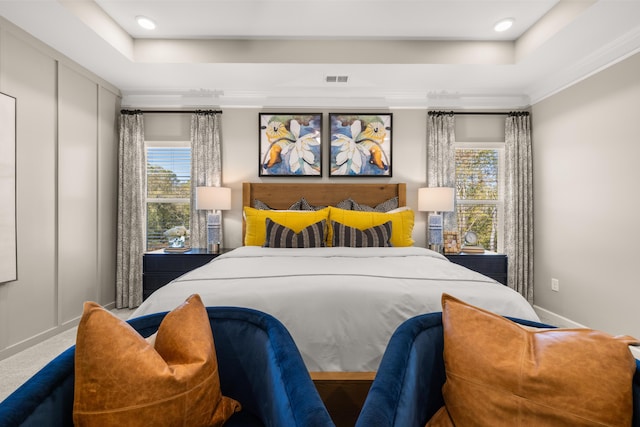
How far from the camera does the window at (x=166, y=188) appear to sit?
4.19 meters

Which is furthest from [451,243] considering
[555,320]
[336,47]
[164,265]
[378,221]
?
[164,265]

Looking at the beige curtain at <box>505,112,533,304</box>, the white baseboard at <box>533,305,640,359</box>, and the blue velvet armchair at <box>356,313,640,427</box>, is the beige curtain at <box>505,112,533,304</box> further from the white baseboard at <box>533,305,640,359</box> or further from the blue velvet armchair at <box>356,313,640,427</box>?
the blue velvet armchair at <box>356,313,640,427</box>

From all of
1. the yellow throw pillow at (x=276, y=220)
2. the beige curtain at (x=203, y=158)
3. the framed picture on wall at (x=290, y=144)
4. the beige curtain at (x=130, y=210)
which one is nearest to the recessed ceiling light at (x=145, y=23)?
the beige curtain at (x=203, y=158)

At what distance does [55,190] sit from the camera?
3090mm

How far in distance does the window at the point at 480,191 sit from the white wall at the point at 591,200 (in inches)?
16.1

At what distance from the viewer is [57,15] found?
98.6 inches

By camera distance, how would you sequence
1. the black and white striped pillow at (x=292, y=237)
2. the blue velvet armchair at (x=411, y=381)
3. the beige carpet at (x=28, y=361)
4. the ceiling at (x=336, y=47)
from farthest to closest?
the black and white striped pillow at (x=292, y=237), the ceiling at (x=336, y=47), the beige carpet at (x=28, y=361), the blue velvet armchair at (x=411, y=381)

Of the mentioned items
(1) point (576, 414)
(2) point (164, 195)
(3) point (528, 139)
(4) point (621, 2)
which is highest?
(4) point (621, 2)

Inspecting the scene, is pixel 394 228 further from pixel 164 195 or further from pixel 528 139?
pixel 164 195

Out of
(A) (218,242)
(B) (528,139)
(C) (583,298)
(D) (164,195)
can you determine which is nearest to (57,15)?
(D) (164,195)

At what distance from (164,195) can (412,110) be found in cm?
324

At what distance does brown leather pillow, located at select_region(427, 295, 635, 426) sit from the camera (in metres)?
0.77

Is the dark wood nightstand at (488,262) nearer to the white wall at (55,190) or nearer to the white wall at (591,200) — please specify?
the white wall at (591,200)

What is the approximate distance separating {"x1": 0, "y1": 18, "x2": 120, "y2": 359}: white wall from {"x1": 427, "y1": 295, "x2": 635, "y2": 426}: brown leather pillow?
329 cm
